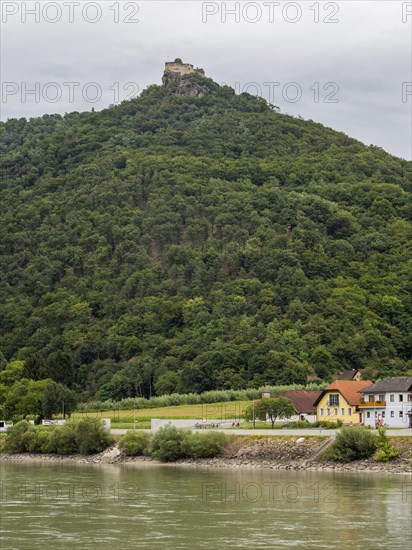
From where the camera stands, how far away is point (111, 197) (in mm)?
166500

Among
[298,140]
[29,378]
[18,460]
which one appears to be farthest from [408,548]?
[298,140]

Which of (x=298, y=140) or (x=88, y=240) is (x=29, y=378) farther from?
(x=298, y=140)

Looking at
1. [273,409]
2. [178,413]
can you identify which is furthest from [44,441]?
[273,409]

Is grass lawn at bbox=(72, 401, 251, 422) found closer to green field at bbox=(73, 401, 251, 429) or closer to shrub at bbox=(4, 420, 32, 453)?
green field at bbox=(73, 401, 251, 429)

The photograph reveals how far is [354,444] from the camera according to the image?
73.7m

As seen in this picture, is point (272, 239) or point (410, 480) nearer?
point (410, 480)

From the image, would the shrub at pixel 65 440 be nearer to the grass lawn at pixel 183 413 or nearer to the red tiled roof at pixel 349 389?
the grass lawn at pixel 183 413

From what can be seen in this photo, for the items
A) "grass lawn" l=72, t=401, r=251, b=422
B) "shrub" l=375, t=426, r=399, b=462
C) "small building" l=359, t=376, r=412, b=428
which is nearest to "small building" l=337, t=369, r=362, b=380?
"grass lawn" l=72, t=401, r=251, b=422

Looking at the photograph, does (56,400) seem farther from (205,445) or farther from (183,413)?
(205,445)

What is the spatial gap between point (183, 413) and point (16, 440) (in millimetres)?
16868

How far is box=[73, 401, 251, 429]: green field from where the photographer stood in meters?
100

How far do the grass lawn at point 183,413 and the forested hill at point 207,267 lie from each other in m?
11.0

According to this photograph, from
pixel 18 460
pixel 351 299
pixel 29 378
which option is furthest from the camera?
pixel 351 299

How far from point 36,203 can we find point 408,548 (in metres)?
135
